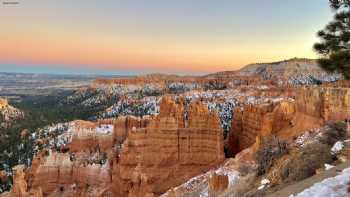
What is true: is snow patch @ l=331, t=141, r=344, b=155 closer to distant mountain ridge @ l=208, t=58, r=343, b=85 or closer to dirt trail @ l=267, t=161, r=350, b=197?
dirt trail @ l=267, t=161, r=350, b=197

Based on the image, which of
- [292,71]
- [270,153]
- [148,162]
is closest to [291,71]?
[292,71]

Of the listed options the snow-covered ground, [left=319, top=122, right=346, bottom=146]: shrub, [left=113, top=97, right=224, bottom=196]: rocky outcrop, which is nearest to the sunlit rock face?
[left=113, top=97, right=224, bottom=196]: rocky outcrop

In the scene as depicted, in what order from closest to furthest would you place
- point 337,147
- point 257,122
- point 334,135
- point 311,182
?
1. point 311,182
2. point 337,147
3. point 334,135
4. point 257,122

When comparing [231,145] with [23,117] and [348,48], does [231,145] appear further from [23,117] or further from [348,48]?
[23,117]

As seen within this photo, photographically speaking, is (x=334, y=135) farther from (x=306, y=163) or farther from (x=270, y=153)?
(x=306, y=163)

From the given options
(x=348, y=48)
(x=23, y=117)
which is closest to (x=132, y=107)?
(x=23, y=117)

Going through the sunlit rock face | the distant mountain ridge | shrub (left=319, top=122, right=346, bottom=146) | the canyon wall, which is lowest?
the sunlit rock face
